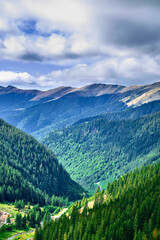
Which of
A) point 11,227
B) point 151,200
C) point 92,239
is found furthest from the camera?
point 11,227

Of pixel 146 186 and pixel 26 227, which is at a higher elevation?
pixel 146 186

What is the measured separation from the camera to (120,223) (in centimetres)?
9706

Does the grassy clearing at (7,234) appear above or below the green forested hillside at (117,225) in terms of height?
below

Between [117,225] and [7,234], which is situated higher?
[117,225]

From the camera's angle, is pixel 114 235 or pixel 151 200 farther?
pixel 151 200

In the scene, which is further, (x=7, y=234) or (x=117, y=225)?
(x=7, y=234)

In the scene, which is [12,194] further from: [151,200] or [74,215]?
[151,200]

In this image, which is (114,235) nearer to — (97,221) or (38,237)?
(97,221)

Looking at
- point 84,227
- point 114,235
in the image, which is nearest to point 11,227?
point 84,227

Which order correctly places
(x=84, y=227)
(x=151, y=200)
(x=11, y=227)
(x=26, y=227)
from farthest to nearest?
(x=26, y=227) → (x=11, y=227) → (x=151, y=200) → (x=84, y=227)

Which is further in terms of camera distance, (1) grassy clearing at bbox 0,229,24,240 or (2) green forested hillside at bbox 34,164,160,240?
(1) grassy clearing at bbox 0,229,24,240

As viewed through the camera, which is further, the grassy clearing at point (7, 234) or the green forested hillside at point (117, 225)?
the grassy clearing at point (7, 234)

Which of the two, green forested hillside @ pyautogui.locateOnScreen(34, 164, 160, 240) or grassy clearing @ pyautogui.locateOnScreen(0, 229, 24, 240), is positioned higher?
green forested hillside @ pyautogui.locateOnScreen(34, 164, 160, 240)

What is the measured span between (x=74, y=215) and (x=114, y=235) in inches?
1338
